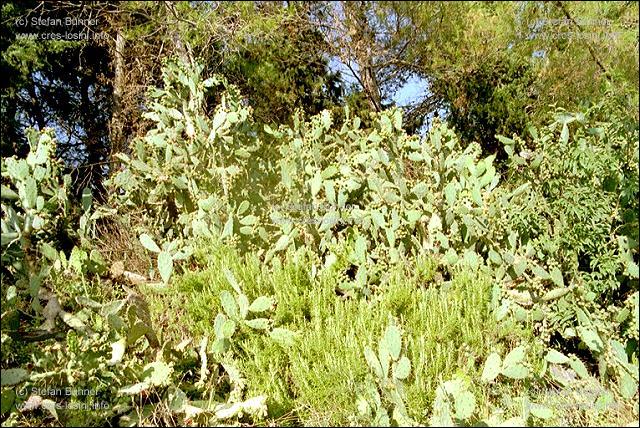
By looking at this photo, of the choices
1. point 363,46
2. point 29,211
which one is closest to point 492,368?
point 29,211

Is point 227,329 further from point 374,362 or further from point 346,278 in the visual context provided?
point 346,278

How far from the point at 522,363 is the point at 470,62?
4.34 meters

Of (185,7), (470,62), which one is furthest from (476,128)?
(185,7)

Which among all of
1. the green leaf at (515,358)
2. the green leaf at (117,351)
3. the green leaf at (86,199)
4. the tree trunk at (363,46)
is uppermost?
the tree trunk at (363,46)

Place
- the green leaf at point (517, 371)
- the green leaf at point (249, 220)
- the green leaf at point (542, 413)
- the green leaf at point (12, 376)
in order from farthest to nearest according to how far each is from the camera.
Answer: the green leaf at point (249, 220)
the green leaf at point (517, 371)
the green leaf at point (542, 413)
the green leaf at point (12, 376)

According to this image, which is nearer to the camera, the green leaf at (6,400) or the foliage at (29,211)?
the green leaf at (6,400)

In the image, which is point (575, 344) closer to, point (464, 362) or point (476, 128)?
point (464, 362)

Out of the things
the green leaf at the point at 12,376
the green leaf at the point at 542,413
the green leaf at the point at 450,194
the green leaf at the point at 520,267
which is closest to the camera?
the green leaf at the point at 12,376

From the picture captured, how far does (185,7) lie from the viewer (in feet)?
19.7

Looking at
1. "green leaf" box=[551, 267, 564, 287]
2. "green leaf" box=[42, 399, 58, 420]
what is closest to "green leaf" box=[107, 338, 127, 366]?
"green leaf" box=[42, 399, 58, 420]

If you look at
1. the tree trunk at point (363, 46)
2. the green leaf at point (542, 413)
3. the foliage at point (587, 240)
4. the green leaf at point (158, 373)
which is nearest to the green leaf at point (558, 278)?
the foliage at point (587, 240)

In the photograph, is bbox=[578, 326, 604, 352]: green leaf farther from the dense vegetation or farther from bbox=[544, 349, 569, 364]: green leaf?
bbox=[544, 349, 569, 364]: green leaf

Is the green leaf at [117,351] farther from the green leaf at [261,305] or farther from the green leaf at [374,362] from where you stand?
the green leaf at [374,362]

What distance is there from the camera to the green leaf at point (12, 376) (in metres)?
2.17
